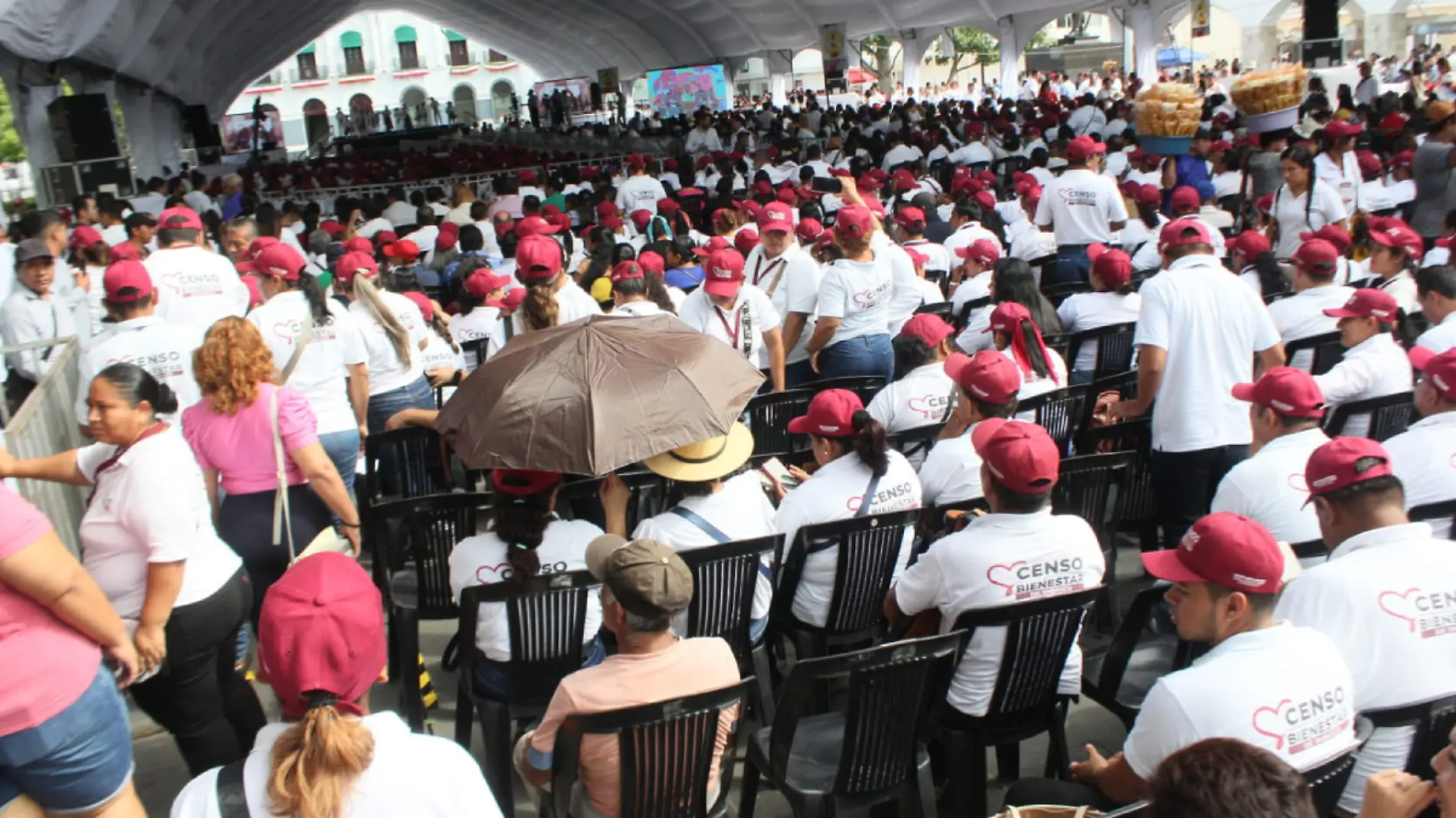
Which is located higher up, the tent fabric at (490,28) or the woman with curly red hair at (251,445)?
the tent fabric at (490,28)

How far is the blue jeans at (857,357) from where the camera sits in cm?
679

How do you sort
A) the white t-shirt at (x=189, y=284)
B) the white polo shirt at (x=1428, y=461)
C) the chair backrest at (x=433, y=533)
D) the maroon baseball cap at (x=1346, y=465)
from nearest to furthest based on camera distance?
the maroon baseball cap at (x=1346, y=465) < the white polo shirt at (x=1428, y=461) < the chair backrest at (x=433, y=533) < the white t-shirt at (x=189, y=284)

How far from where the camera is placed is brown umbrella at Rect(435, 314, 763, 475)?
4246 millimetres

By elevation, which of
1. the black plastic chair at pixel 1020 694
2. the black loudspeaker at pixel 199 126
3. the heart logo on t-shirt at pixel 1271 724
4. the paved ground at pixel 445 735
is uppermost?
the black loudspeaker at pixel 199 126

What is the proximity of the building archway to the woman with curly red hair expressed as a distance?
193 feet

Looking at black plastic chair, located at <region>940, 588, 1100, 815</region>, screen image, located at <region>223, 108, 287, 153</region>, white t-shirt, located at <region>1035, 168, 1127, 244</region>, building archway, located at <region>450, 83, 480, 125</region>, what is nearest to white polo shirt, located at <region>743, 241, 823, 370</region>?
white t-shirt, located at <region>1035, 168, 1127, 244</region>

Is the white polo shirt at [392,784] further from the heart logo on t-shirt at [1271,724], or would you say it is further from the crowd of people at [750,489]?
the heart logo on t-shirt at [1271,724]

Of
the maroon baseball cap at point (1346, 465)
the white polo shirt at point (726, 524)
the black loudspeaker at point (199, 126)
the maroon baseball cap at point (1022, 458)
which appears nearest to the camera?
the maroon baseball cap at point (1346, 465)

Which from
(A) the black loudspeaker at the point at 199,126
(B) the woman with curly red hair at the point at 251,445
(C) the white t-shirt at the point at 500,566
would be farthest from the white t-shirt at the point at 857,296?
(A) the black loudspeaker at the point at 199,126

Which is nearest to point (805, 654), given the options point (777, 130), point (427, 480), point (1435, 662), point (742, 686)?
point (742, 686)

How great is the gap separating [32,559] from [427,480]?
300 cm

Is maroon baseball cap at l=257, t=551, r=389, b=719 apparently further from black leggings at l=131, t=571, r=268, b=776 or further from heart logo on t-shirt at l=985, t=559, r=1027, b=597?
heart logo on t-shirt at l=985, t=559, r=1027, b=597

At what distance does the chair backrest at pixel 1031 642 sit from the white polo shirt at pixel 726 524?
83 centimetres

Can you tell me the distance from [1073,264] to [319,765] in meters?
7.89
